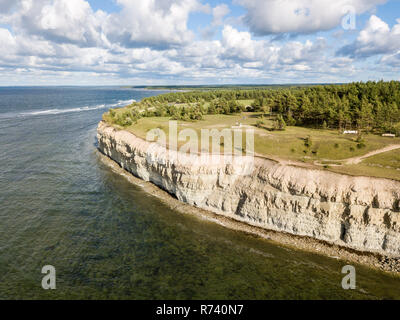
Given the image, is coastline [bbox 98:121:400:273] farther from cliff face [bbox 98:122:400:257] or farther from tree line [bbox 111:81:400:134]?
tree line [bbox 111:81:400:134]

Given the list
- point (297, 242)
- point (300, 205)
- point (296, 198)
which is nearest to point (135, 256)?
point (297, 242)

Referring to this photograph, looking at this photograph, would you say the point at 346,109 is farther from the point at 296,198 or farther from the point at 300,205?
the point at 300,205

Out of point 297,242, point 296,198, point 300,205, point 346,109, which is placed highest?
point 346,109

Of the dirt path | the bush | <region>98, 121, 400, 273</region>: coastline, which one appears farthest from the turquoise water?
the bush

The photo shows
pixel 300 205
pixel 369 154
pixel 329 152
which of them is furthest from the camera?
→ pixel 329 152

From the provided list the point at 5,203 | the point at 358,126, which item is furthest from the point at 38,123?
the point at 358,126
